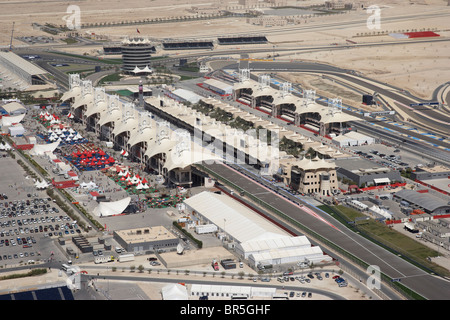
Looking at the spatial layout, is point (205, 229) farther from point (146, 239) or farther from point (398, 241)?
Answer: point (398, 241)

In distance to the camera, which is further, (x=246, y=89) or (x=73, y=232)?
(x=246, y=89)

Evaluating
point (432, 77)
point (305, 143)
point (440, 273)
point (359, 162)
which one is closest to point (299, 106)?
point (305, 143)

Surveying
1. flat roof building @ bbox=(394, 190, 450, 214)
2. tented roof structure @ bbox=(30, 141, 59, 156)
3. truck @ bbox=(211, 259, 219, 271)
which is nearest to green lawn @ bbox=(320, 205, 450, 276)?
flat roof building @ bbox=(394, 190, 450, 214)

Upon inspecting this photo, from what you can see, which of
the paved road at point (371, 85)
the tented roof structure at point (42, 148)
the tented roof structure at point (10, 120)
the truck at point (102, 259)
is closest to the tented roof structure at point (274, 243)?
the truck at point (102, 259)

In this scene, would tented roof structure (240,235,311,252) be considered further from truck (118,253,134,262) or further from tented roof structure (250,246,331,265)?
truck (118,253,134,262)

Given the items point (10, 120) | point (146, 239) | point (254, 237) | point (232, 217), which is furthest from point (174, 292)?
point (10, 120)

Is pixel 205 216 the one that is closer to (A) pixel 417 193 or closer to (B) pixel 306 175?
(B) pixel 306 175
